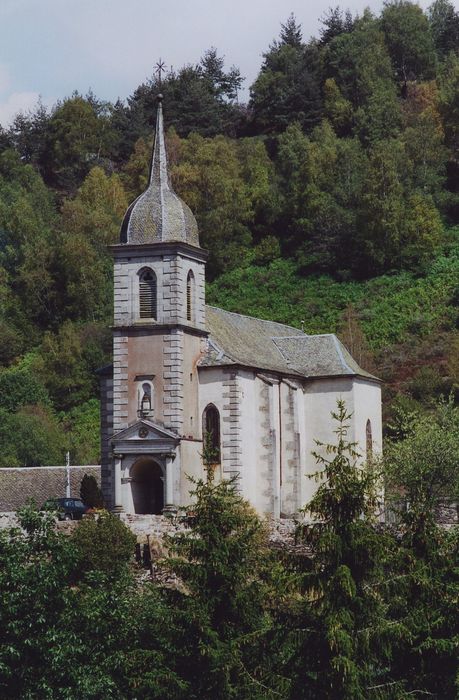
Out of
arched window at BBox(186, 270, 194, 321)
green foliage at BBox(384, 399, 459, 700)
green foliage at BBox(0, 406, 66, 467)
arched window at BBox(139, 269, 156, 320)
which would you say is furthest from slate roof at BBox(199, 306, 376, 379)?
green foliage at BBox(384, 399, 459, 700)

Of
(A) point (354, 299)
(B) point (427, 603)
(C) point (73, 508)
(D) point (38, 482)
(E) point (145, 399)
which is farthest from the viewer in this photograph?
(A) point (354, 299)

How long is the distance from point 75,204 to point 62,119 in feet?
74.5

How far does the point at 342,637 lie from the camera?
31203 mm

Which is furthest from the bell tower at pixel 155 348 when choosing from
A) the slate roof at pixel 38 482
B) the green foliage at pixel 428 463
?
the slate roof at pixel 38 482

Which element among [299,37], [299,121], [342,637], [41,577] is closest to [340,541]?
[342,637]

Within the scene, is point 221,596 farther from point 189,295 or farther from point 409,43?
point 409,43

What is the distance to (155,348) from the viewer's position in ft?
181

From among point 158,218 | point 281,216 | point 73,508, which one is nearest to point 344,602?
point 158,218

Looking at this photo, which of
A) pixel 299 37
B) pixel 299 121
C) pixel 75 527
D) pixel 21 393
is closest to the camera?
pixel 75 527

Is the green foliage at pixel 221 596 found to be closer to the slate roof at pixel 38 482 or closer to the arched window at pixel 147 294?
the arched window at pixel 147 294

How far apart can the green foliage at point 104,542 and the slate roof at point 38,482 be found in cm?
2021

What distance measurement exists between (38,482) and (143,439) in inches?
598

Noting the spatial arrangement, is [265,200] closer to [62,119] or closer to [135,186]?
[135,186]

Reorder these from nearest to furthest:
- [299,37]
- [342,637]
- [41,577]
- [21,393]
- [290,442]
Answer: [342,637], [41,577], [290,442], [21,393], [299,37]
